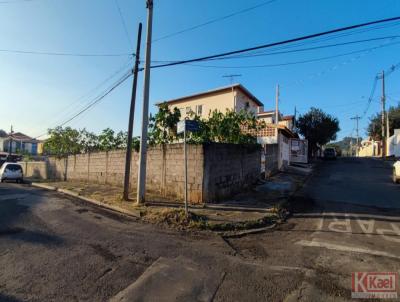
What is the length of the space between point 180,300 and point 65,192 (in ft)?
44.8

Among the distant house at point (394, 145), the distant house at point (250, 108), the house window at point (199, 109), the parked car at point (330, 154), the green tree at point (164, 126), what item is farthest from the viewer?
the parked car at point (330, 154)

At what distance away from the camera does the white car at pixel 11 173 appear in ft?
79.6

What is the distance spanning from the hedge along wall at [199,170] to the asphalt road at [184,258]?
10.1ft

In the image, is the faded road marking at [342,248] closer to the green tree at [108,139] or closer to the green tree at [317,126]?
the green tree at [108,139]

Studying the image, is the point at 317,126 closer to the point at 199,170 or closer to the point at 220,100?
the point at 220,100

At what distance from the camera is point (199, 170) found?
10.2m

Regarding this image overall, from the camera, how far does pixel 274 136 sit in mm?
22844

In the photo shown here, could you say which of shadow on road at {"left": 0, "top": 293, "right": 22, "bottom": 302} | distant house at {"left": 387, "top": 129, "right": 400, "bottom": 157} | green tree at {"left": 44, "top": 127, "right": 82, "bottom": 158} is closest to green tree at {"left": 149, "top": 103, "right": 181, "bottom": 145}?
shadow on road at {"left": 0, "top": 293, "right": 22, "bottom": 302}

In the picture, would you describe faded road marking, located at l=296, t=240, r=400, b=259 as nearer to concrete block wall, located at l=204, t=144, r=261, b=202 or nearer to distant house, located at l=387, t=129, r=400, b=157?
concrete block wall, located at l=204, t=144, r=261, b=202

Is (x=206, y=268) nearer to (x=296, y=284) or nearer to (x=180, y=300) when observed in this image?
(x=180, y=300)

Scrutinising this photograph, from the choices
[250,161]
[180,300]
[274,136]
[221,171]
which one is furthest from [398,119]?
[180,300]
